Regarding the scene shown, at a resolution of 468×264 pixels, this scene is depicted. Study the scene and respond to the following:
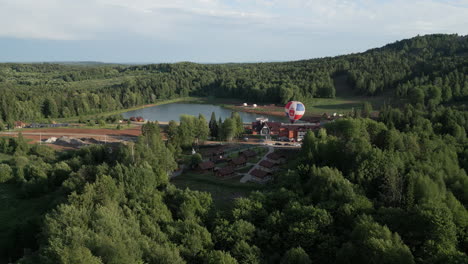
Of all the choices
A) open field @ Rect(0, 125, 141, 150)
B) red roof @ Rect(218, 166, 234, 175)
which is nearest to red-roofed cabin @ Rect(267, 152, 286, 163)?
red roof @ Rect(218, 166, 234, 175)

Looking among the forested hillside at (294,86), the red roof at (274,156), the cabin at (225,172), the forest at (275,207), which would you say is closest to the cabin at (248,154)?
the red roof at (274,156)

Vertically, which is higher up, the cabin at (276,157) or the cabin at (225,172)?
the cabin at (276,157)

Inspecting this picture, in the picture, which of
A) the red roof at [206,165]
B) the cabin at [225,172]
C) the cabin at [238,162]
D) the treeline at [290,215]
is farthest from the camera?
the cabin at [238,162]

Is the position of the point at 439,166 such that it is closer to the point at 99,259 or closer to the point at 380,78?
the point at 99,259

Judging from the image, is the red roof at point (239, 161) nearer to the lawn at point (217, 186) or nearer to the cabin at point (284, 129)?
the lawn at point (217, 186)

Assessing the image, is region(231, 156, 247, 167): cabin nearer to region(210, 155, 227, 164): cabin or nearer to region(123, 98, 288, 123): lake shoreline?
region(210, 155, 227, 164): cabin

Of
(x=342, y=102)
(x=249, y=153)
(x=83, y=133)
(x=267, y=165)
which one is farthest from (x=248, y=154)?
(x=342, y=102)
